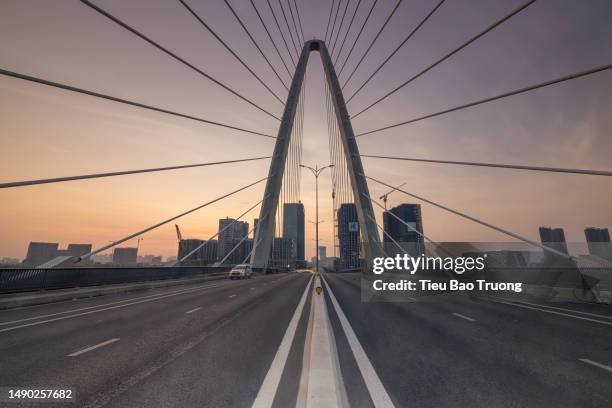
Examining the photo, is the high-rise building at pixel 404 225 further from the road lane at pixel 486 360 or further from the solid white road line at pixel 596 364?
the solid white road line at pixel 596 364

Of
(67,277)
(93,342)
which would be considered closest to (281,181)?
(67,277)

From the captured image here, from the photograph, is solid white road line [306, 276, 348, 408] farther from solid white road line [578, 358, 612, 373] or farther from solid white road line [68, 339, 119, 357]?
solid white road line [578, 358, 612, 373]

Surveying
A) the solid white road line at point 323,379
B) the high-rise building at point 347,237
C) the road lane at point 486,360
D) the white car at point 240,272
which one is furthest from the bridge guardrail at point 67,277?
the high-rise building at point 347,237

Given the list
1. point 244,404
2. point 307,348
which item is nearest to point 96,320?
point 307,348

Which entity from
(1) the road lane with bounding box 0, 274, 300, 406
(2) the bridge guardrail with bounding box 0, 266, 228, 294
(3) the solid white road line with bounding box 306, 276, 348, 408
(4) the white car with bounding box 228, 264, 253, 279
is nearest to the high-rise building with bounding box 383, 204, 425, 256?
(4) the white car with bounding box 228, 264, 253, 279

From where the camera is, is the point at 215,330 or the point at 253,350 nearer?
the point at 253,350

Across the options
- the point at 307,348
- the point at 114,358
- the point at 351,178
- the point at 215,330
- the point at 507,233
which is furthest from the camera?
the point at 351,178

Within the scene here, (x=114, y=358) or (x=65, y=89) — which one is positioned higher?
(x=65, y=89)

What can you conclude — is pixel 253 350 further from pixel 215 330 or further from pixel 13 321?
pixel 13 321
